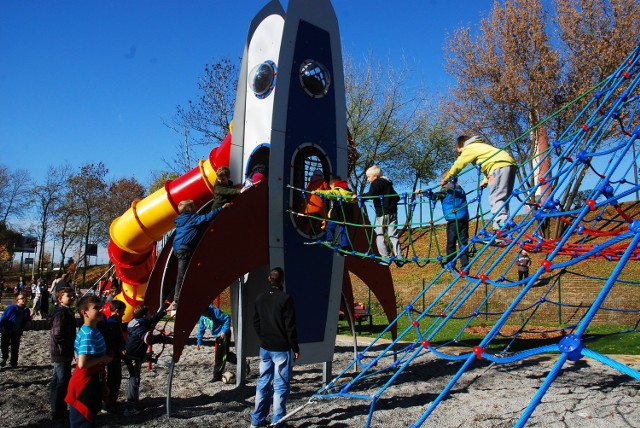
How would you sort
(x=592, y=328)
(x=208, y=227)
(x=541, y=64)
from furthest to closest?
(x=541, y=64)
(x=592, y=328)
(x=208, y=227)

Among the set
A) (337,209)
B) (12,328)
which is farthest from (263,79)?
(12,328)

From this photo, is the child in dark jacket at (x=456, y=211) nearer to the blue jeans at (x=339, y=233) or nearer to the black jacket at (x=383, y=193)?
the black jacket at (x=383, y=193)

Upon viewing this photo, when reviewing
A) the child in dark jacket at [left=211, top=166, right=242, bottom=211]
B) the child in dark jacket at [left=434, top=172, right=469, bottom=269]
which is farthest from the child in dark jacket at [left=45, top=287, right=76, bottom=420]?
the child in dark jacket at [left=434, top=172, right=469, bottom=269]

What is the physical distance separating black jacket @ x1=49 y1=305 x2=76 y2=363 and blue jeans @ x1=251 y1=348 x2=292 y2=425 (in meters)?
2.36

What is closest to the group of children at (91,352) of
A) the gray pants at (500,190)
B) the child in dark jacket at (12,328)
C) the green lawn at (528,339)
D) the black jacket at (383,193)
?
the black jacket at (383,193)

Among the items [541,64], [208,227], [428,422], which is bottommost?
[428,422]

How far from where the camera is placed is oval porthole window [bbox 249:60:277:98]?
25.1 ft

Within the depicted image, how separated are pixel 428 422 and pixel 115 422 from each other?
3468 mm

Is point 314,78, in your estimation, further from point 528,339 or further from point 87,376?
point 528,339

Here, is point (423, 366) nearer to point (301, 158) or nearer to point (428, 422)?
point (428, 422)

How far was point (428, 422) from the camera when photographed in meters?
5.95

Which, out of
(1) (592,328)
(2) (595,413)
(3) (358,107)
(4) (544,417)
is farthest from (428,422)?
(3) (358,107)

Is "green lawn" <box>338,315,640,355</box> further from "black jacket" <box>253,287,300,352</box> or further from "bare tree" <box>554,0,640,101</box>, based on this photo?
"bare tree" <box>554,0,640,101</box>

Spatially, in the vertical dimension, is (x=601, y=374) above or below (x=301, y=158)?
below
